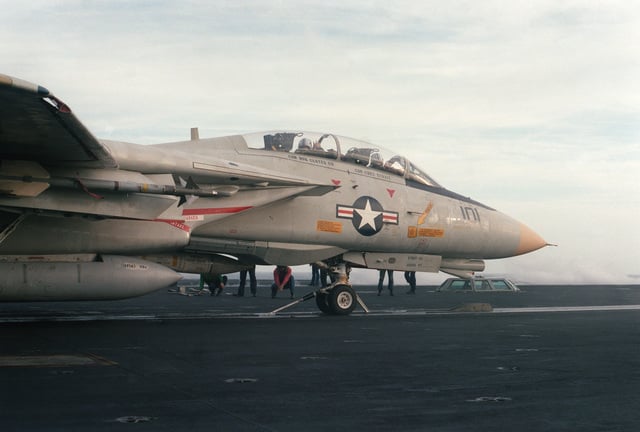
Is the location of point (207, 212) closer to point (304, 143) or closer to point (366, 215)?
point (304, 143)

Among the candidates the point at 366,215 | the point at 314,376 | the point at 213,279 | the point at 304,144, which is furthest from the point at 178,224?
the point at 314,376

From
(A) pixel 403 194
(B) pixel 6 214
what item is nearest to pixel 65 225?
(B) pixel 6 214

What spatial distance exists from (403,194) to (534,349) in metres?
8.02

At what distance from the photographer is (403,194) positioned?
1964 centimetres

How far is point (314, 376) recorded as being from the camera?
919 cm

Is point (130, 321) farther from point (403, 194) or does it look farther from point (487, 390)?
point (487, 390)

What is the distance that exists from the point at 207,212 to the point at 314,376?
782 cm

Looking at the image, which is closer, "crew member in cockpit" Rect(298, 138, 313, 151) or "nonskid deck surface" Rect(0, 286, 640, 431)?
"nonskid deck surface" Rect(0, 286, 640, 431)

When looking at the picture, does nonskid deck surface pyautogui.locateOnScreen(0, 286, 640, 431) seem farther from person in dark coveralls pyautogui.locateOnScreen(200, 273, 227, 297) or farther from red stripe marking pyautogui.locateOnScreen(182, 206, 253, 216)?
red stripe marking pyautogui.locateOnScreen(182, 206, 253, 216)

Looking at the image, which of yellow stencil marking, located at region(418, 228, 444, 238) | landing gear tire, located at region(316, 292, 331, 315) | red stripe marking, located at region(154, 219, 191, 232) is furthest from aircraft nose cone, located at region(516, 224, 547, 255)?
red stripe marking, located at region(154, 219, 191, 232)

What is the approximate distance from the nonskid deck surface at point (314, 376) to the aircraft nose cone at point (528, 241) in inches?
189

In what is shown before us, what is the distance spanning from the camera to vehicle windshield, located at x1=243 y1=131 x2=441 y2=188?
1834cm

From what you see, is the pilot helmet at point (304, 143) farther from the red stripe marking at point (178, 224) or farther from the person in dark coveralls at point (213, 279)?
the red stripe marking at point (178, 224)

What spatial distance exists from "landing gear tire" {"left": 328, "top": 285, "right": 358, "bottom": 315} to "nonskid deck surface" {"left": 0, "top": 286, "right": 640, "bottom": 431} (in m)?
2.82
